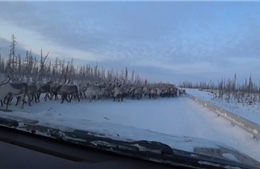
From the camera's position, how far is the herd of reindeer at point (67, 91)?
11891 millimetres

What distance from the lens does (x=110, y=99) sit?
2025 cm

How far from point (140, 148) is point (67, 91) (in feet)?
48.6

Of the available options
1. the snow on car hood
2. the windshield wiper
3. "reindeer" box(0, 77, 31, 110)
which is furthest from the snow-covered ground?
the windshield wiper

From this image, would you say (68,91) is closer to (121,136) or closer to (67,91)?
(67,91)

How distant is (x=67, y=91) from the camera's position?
16.7 m

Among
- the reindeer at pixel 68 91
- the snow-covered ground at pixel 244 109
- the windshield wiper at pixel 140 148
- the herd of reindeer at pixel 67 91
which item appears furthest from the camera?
the reindeer at pixel 68 91

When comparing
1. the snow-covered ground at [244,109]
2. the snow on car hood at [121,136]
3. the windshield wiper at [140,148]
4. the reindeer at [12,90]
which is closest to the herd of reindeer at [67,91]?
the reindeer at [12,90]

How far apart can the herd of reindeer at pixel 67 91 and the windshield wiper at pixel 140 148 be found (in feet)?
29.2

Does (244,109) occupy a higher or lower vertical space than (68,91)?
lower

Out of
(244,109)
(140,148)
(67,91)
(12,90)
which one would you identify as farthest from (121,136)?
(244,109)

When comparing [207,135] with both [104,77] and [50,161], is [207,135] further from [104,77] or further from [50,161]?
[104,77]

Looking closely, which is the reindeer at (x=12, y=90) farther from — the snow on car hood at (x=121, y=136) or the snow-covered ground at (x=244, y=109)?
the snow-covered ground at (x=244, y=109)

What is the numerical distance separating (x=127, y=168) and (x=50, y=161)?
25.0 inches

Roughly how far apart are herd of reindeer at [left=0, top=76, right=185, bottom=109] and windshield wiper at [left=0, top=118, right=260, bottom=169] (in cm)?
891
